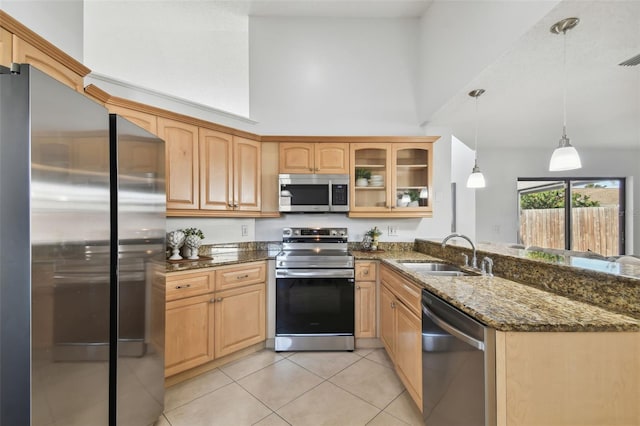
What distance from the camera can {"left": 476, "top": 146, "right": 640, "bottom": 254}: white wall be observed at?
173 inches

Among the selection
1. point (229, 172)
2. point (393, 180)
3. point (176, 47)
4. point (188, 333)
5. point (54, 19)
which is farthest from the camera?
point (393, 180)

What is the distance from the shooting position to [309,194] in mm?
2826

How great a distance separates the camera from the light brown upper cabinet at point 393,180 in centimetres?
289

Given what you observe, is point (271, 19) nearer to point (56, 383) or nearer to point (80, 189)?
point (80, 189)

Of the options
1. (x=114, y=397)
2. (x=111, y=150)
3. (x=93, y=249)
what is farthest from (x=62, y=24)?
(x=114, y=397)

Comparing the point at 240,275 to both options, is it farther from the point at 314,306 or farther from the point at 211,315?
the point at 314,306

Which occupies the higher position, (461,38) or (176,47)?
(176,47)

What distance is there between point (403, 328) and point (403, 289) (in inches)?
11.1

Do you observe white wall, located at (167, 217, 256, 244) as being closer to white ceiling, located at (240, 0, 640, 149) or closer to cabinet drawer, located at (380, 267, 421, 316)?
cabinet drawer, located at (380, 267, 421, 316)

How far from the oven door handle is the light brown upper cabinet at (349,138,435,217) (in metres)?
0.75

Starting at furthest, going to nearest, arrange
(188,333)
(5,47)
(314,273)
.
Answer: (314,273) < (188,333) < (5,47)

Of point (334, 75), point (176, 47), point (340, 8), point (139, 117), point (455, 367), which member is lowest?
point (455, 367)

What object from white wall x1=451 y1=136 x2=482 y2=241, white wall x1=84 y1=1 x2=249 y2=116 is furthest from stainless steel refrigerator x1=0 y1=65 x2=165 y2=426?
white wall x1=451 y1=136 x2=482 y2=241

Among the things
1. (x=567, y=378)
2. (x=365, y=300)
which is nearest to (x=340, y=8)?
(x=365, y=300)
